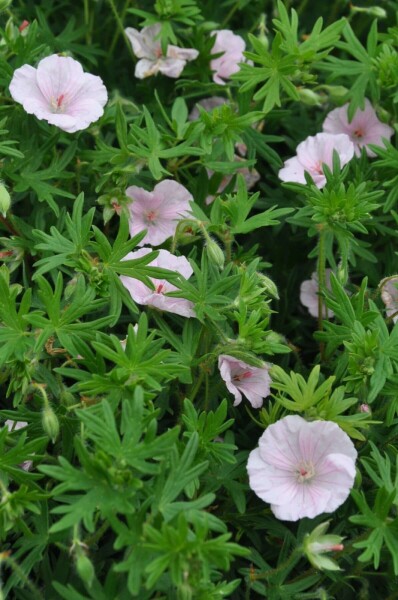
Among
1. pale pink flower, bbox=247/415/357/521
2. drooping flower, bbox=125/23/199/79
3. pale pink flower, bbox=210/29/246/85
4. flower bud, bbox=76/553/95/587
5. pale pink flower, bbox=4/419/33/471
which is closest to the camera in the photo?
flower bud, bbox=76/553/95/587

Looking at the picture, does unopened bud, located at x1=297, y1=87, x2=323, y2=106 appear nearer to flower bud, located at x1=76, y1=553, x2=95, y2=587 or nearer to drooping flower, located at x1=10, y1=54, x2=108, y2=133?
drooping flower, located at x1=10, y1=54, x2=108, y2=133

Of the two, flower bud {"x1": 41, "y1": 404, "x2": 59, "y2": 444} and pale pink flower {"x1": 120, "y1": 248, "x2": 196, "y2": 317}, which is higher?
pale pink flower {"x1": 120, "y1": 248, "x2": 196, "y2": 317}

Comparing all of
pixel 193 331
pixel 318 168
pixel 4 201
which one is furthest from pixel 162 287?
pixel 318 168

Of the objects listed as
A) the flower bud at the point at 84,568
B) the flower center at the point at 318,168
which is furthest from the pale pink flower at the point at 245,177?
the flower bud at the point at 84,568

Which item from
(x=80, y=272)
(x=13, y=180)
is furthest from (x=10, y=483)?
(x=13, y=180)

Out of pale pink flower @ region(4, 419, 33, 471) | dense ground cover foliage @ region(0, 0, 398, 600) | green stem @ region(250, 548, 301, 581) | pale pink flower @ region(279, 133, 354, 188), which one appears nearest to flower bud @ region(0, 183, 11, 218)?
dense ground cover foliage @ region(0, 0, 398, 600)

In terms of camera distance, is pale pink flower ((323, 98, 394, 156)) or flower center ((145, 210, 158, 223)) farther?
pale pink flower ((323, 98, 394, 156))

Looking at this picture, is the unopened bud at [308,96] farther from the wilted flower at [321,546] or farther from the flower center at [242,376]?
the wilted flower at [321,546]
